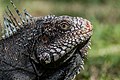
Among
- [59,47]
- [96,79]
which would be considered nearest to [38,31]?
[59,47]

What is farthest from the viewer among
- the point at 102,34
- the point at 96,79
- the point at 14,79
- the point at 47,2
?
the point at 47,2

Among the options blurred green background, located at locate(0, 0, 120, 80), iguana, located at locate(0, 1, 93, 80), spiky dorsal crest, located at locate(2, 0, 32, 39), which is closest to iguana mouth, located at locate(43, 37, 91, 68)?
iguana, located at locate(0, 1, 93, 80)

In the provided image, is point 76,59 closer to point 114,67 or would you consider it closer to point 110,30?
point 114,67

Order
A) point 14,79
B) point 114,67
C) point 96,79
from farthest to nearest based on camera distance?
point 114,67 < point 96,79 < point 14,79

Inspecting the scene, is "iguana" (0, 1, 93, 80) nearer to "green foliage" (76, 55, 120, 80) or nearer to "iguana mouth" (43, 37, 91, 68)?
"iguana mouth" (43, 37, 91, 68)

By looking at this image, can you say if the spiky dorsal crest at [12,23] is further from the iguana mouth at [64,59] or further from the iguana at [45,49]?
the iguana mouth at [64,59]

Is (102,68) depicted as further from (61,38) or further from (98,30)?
(61,38)

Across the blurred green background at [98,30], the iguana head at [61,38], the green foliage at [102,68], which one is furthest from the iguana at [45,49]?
the green foliage at [102,68]

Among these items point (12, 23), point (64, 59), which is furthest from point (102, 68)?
point (12, 23)

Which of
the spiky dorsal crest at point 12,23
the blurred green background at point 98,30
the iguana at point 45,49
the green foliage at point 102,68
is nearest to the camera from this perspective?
the iguana at point 45,49
